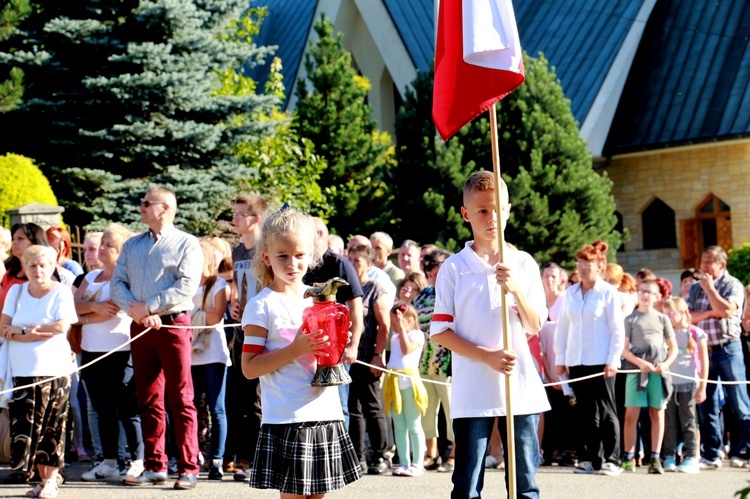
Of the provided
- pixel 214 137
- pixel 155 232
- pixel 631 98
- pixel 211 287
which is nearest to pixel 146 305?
pixel 155 232

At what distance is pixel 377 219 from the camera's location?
81.8ft

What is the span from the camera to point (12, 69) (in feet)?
66.2

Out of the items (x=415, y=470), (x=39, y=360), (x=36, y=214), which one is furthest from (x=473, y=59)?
(x=36, y=214)

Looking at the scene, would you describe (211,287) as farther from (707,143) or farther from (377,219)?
(707,143)

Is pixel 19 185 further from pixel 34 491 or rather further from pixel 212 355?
pixel 34 491

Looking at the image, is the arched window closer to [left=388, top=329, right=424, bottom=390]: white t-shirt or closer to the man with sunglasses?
[left=388, top=329, right=424, bottom=390]: white t-shirt

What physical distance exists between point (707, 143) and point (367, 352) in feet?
61.9

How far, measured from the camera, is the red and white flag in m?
6.27

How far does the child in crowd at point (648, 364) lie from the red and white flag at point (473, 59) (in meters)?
5.66

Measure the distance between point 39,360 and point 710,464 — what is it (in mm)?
6786

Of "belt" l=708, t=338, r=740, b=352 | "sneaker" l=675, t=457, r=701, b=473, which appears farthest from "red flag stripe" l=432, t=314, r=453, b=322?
"belt" l=708, t=338, r=740, b=352

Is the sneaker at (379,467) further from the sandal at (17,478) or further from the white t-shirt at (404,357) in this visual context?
the sandal at (17,478)

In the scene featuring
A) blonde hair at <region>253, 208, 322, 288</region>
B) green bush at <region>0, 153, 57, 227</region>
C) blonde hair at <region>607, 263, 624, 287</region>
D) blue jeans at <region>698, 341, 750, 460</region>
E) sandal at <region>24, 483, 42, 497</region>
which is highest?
green bush at <region>0, 153, 57, 227</region>

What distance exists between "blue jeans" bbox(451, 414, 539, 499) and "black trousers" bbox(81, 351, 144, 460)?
15.0 feet
